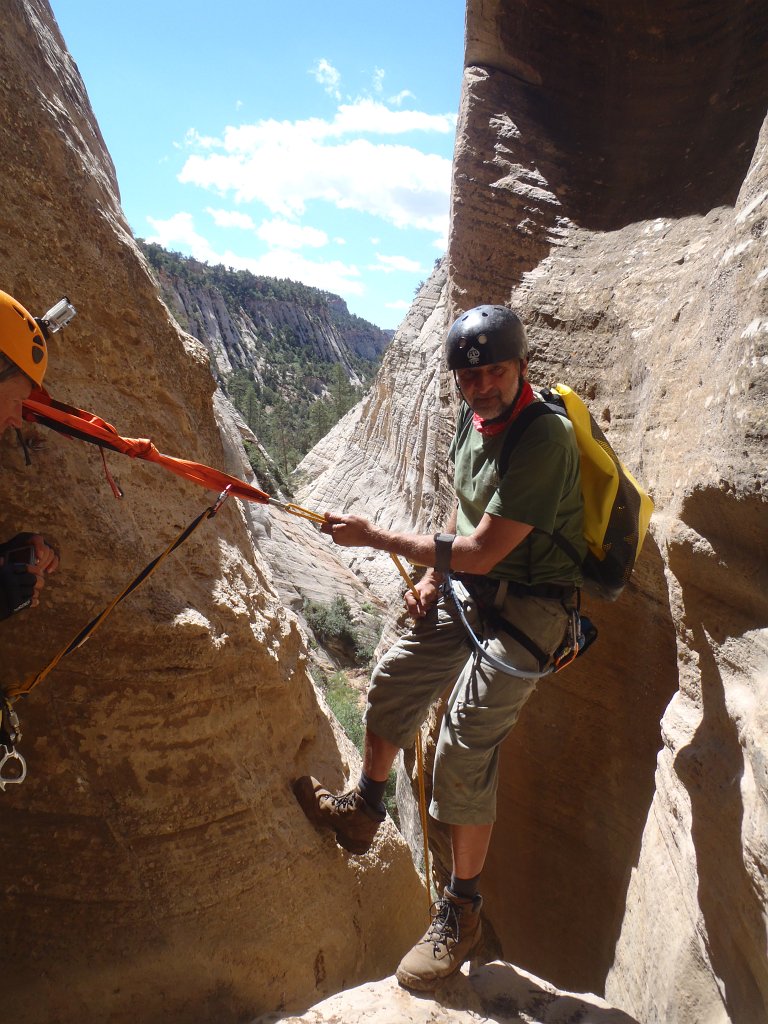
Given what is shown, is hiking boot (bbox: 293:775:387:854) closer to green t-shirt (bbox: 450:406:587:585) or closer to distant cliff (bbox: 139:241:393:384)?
green t-shirt (bbox: 450:406:587:585)

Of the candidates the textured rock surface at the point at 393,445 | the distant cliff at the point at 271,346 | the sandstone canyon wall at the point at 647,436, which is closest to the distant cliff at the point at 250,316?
the distant cliff at the point at 271,346

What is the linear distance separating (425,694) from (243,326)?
2951 inches

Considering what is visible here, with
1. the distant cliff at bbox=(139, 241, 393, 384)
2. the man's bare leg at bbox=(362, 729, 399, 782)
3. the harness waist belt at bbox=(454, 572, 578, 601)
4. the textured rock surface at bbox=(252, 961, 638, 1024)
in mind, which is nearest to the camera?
the textured rock surface at bbox=(252, 961, 638, 1024)

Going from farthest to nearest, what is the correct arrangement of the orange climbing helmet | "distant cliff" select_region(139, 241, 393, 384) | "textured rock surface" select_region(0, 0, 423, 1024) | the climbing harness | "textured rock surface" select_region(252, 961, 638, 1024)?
1. "distant cliff" select_region(139, 241, 393, 384)
2. the climbing harness
3. "textured rock surface" select_region(252, 961, 638, 1024)
4. "textured rock surface" select_region(0, 0, 423, 1024)
5. the orange climbing helmet

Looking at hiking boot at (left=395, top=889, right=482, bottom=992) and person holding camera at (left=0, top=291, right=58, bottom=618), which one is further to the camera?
hiking boot at (left=395, top=889, right=482, bottom=992)

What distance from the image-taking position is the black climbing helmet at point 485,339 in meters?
2.66

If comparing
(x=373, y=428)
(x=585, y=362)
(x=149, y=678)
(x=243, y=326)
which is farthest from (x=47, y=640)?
(x=243, y=326)

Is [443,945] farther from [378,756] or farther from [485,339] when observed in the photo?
[485,339]

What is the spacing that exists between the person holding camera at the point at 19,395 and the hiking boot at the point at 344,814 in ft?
5.44

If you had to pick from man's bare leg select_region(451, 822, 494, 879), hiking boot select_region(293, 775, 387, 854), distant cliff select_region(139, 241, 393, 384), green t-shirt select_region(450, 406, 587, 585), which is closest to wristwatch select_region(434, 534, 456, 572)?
green t-shirt select_region(450, 406, 587, 585)

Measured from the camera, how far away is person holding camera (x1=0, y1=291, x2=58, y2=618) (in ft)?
6.35

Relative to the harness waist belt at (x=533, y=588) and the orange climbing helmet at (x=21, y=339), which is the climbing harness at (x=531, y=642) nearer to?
the harness waist belt at (x=533, y=588)

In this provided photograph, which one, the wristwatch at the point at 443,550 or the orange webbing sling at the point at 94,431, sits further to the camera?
the wristwatch at the point at 443,550

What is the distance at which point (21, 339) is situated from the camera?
1.96 metres
